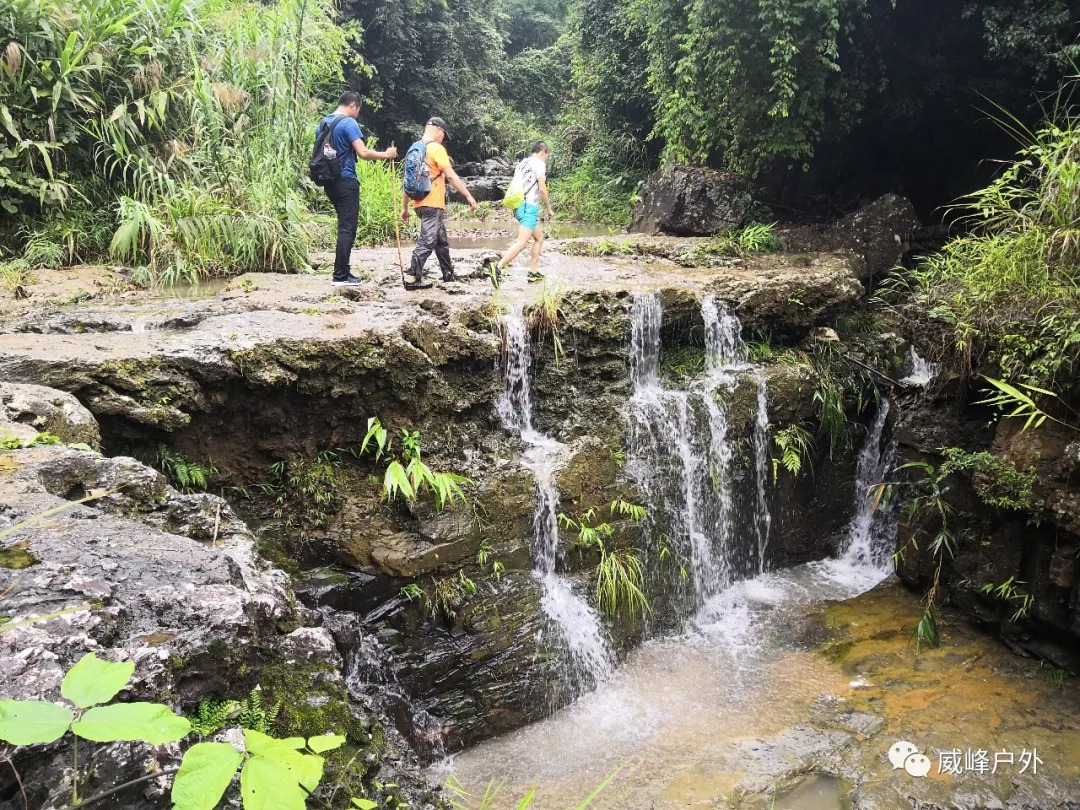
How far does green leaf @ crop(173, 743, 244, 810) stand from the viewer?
44.8 inches

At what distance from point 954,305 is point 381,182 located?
7.81 m

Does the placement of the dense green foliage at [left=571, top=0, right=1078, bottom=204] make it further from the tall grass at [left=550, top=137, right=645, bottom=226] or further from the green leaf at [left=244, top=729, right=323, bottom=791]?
the green leaf at [left=244, top=729, right=323, bottom=791]

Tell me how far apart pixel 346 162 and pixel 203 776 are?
596 centimetres

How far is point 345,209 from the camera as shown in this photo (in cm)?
641

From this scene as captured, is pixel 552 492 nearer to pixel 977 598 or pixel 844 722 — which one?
pixel 844 722

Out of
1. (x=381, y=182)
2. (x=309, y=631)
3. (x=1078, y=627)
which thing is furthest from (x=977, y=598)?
(x=381, y=182)

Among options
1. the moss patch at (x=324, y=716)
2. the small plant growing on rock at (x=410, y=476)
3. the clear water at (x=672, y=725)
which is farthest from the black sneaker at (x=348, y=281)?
the moss patch at (x=324, y=716)

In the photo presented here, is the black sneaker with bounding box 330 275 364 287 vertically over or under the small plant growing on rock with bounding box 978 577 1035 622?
over

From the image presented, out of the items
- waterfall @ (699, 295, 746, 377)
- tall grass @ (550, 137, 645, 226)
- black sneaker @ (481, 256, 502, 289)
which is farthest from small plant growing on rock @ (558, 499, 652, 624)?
tall grass @ (550, 137, 645, 226)

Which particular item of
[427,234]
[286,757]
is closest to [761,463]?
[427,234]

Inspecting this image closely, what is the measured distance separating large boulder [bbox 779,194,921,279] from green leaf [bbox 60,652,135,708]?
9229mm

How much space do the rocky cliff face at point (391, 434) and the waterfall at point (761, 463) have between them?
1.46 metres

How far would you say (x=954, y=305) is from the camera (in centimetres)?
550

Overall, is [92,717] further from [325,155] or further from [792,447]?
[792,447]
